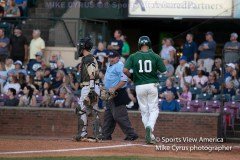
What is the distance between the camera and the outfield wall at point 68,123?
20109 mm

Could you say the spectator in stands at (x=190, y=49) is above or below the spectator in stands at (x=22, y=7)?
below

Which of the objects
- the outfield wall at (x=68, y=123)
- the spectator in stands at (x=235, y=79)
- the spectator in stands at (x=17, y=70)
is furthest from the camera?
the spectator in stands at (x=17, y=70)

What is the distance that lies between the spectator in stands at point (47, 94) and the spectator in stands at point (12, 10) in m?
3.96

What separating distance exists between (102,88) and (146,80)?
1096 millimetres

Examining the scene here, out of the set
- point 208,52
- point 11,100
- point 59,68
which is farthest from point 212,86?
point 11,100

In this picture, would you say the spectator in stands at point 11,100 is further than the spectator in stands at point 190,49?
No

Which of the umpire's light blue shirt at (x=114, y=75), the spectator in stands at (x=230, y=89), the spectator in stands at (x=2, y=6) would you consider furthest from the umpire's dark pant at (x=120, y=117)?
the spectator in stands at (x=2, y=6)

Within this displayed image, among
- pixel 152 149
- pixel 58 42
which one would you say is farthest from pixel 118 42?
pixel 152 149

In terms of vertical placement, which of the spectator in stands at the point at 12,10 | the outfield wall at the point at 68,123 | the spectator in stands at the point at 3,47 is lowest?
the outfield wall at the point at 68,123

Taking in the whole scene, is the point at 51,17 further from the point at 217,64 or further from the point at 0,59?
the point at 217,64

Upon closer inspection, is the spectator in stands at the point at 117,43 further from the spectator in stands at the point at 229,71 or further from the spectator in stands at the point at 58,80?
the spectator in stands at the point at 229,71

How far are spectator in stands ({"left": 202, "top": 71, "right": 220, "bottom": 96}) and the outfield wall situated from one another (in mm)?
1086

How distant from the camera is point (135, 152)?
14.5 meters

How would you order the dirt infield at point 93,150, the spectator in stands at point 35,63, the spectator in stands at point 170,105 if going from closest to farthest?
the dirt infield at point 93,150, the spectator in stands at point 170,105, the spectator in stands at point 35,63
